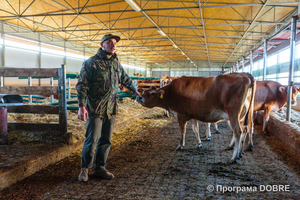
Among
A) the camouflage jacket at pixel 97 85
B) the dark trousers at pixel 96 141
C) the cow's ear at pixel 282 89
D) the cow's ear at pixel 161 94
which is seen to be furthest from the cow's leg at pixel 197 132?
the cow's ear at pixel 282 89

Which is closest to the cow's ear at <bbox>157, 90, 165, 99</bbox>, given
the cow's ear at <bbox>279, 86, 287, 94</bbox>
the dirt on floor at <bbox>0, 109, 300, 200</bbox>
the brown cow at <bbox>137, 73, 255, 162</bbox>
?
the brown cow at <bbox>137, 73, 255, 162</bbox>

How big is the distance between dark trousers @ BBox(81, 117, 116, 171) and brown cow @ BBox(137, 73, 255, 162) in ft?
6.53

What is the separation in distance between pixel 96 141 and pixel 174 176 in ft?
4.19

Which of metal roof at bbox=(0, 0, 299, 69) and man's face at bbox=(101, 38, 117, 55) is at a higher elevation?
metal roof at bbox=(0, 0, 299, 69)

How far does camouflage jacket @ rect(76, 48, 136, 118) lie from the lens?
3.08 meters

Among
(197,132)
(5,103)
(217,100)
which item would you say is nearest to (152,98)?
(197,132)

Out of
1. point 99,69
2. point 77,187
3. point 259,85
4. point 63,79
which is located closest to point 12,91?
point 63,79

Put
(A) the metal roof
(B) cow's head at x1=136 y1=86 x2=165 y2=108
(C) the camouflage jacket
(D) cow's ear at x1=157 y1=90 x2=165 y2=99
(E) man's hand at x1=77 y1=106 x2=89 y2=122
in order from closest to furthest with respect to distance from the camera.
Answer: (E) man's hand at x1=77 y1=106 x2=89 y2=122 → (C) the camouflage jacket → (D) cow's ear at x1=157 y1=90 x2=165 y2=99 → (B) cow's head at x1=136 y1=86 x2=165 y2=108 → (A) the metal roof

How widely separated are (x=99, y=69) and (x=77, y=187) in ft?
5.35

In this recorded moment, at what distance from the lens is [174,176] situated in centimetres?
332

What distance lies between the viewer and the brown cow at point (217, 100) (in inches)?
165

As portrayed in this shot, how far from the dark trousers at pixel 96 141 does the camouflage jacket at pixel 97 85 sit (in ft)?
0.38

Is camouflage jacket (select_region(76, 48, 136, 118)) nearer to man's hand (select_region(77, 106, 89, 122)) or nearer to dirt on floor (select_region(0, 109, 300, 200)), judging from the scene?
man's hand (select_region(77, 106, 89, 122))

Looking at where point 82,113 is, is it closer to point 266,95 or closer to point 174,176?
point 174,176
